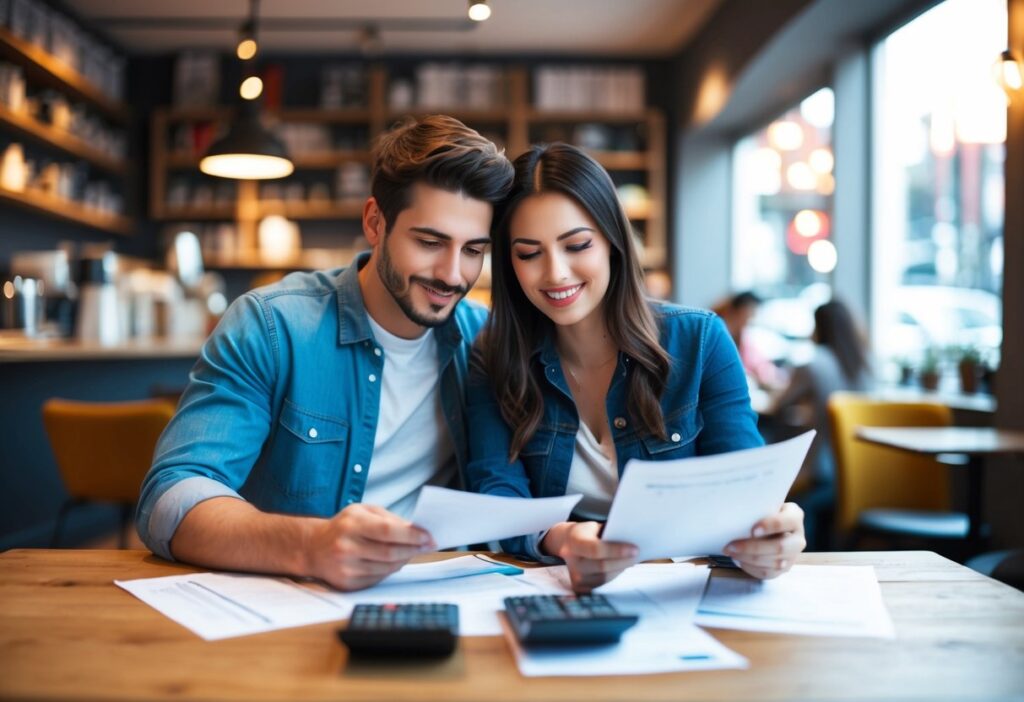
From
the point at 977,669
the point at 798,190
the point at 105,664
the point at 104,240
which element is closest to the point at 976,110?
the point at 798,190

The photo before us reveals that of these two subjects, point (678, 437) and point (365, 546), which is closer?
point (365, 546)

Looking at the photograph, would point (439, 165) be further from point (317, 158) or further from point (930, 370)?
point (317, 158)

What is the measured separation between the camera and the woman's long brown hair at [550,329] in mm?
1533

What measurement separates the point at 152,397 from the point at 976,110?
4.16 metres

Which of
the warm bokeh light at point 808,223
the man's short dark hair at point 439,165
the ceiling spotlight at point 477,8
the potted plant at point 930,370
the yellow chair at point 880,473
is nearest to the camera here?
the man's short dark hair at point 439,165

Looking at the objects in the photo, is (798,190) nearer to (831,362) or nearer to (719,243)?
(719,243)

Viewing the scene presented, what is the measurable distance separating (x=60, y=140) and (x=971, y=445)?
5.22m

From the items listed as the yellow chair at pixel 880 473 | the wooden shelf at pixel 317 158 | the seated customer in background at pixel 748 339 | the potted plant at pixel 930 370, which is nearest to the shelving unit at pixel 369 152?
the wooden shelf at pixel 317 158

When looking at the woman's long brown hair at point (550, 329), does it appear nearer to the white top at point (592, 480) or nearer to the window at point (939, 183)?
the white top at point (592, 480)

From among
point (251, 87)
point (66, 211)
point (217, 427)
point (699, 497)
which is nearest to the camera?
point (699, 497)

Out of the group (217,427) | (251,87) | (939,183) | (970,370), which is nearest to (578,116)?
(939,183)

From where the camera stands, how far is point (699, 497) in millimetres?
973

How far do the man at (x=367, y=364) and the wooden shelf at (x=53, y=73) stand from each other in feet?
13.5

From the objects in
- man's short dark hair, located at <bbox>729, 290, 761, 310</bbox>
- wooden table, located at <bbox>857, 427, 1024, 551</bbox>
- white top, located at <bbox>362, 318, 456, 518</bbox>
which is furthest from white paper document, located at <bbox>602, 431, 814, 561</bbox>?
man's short dark hair, located at <bbox>729, 290, 761, 310</bbox>
